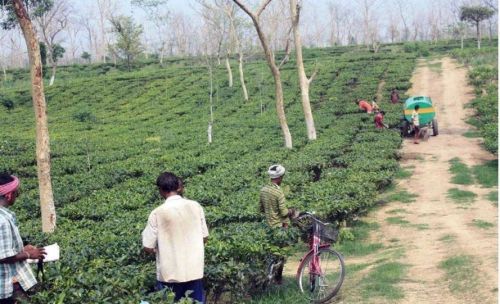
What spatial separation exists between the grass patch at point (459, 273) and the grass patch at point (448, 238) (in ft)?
5.14

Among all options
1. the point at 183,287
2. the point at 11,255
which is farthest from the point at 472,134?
the point at 11,255

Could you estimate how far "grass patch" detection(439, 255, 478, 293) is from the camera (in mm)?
7133

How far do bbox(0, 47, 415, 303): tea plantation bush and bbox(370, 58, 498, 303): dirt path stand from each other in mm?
1029

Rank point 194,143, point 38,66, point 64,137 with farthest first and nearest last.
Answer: point 64,137 → point 194,143 → point 38,66

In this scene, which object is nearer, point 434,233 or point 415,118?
point 434,233

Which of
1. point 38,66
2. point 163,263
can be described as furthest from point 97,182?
point 163,263

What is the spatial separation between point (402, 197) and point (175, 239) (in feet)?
35.2

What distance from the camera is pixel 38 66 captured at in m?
10.2

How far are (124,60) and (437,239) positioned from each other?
57369 mm

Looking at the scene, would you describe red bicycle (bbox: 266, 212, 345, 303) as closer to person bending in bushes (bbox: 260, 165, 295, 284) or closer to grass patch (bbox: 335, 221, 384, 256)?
person bending in bushes (bbox: 260, 165, 295, 284)

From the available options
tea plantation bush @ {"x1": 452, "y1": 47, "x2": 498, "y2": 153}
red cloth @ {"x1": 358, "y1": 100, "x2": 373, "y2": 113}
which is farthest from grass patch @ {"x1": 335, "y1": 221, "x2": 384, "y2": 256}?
red cloth @ {"x1": 358, "y1": 100, "x2": 373, "y2": 113}

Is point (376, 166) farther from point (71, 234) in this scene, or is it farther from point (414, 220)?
point (71, 234)

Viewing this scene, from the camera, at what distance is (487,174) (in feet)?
54.7

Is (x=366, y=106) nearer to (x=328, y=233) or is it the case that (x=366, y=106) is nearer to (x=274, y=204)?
(x=274, y=204)
